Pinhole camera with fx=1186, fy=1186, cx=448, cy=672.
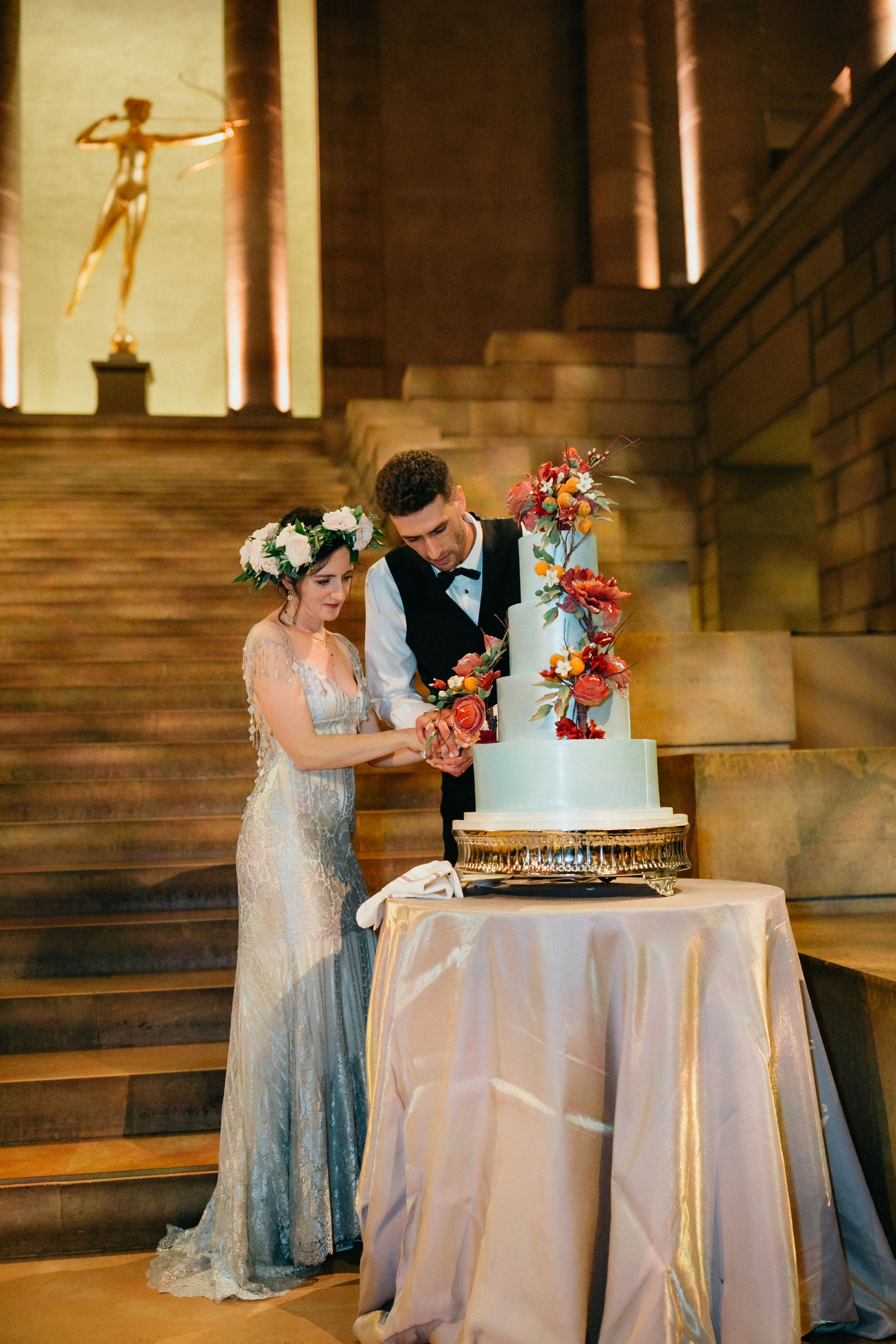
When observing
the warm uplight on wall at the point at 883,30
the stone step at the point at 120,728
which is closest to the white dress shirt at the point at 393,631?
the stone step at the point at 120,728

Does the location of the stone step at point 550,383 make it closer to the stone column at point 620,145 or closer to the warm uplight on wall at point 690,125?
the warm uplight on wall at point 690,125

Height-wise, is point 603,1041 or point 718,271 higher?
point 718,271

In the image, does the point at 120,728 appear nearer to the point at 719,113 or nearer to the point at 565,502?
the point at 565,502

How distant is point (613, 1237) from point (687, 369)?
28.5ft

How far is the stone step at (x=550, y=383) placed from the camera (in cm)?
915

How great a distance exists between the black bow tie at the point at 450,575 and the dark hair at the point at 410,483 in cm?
25

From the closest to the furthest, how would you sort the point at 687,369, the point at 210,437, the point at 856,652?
the point at 856,652
the point at 687,369
the point at 210,437

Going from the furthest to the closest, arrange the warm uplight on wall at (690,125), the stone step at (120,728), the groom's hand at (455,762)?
the warm uplight on wall at (690,125) → the stone step at (120,728) → the groom's hand at (455,762)

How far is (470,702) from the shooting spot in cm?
268

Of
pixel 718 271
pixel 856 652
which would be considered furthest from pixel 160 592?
pixel 718 271

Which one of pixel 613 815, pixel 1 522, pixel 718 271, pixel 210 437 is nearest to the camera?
pixel 613 815

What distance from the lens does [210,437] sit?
11.5m

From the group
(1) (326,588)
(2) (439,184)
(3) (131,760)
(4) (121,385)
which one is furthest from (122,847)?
(2) (439,184)

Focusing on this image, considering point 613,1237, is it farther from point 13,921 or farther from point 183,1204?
point 13,921
